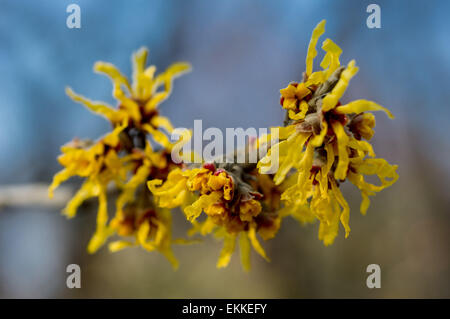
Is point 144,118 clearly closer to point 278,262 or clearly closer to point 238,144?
point 238,144

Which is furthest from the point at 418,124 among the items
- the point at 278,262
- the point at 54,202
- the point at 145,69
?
the point at 54,202

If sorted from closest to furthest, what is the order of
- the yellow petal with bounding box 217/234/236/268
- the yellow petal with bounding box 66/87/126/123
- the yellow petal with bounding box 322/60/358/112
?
the yellow petal with bounding box 322/60/358/112 → the yellow petal with bounding box 217/234/236/268 → the yellow petal with bounding box 66/87/126/123

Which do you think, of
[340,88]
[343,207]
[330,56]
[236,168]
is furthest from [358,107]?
[236,168]

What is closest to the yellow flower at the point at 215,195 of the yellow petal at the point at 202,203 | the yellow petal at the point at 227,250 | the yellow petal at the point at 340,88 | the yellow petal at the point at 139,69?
the yellow petal at the point at 202,203

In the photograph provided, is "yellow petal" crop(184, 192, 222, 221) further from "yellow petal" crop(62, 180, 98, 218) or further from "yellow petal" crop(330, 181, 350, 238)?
"yellow petal" crop(62, 180, 98, 218)

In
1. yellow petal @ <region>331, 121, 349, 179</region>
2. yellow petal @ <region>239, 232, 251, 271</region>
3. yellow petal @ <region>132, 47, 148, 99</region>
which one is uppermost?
yellow petal @ <region>132, 47, 148, 99</region>

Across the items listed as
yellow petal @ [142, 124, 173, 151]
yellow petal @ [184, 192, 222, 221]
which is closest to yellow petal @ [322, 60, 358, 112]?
yellow petal @ [184, 192, 222, 221]

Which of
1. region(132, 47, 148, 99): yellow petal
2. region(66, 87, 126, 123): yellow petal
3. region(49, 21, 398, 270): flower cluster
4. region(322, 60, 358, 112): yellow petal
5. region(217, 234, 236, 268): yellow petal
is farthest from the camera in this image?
region(132, 47, 148, 99): yellow petal

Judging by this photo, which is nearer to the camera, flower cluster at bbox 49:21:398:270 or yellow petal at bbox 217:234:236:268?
flower cluster at bbox 49:21:398:270
